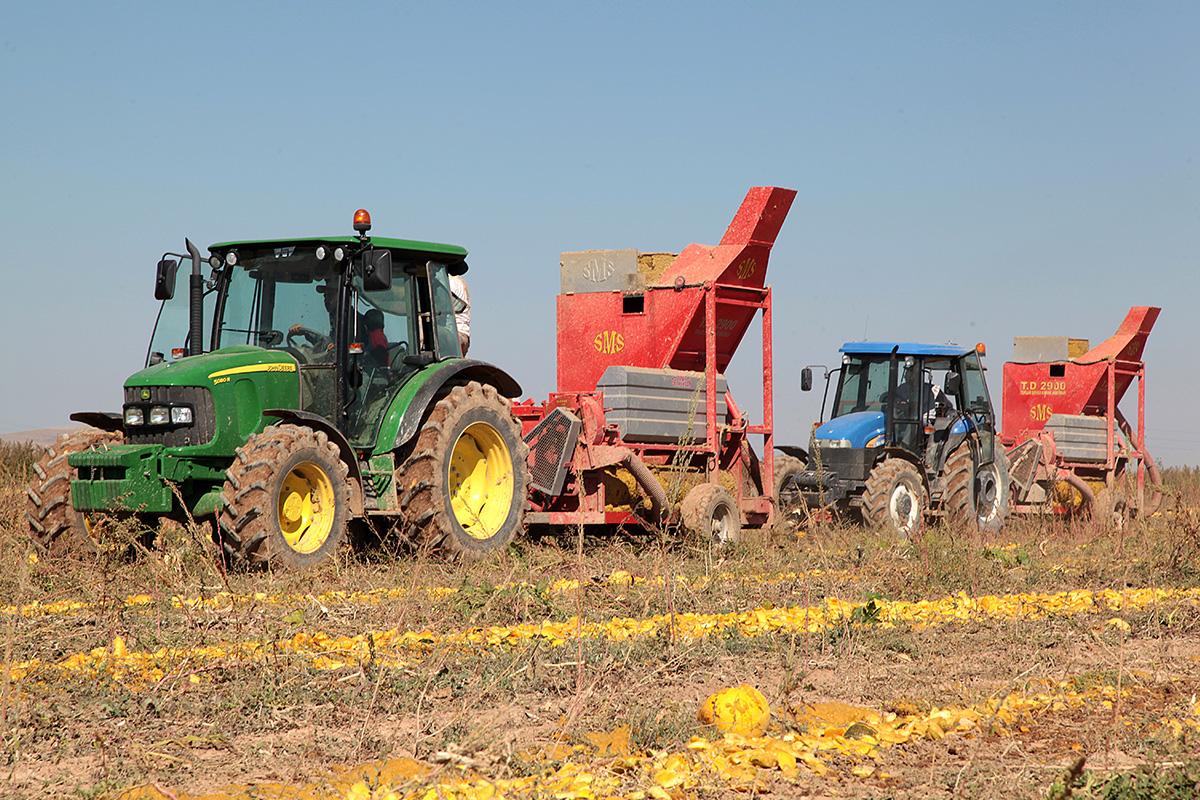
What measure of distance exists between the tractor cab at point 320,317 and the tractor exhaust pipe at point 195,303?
0.04ft

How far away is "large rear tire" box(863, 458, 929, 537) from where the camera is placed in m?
12.4

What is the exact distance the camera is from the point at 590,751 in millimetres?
3812

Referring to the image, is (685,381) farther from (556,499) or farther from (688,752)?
(688,752)

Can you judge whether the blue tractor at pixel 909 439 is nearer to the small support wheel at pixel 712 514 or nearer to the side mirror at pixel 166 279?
the small support wheel at pixel 712 514

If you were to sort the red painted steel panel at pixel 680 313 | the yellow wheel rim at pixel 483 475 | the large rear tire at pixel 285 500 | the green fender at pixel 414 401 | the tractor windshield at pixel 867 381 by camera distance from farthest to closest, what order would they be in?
the tractor windshield at pixel 867 381 < the red painted steel panel at pixel 680 313 < the yellow wheel rim at pixel 483 475 < the green fender at pixel 414 401 < the large rear tire at pixel 285 500

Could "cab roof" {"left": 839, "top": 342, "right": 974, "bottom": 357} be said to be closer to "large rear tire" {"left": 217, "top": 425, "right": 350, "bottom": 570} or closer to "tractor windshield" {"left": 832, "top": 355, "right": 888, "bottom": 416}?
"tractor windshield" {"left": 832, "top": 355, "right": 888, "bottom": 416}

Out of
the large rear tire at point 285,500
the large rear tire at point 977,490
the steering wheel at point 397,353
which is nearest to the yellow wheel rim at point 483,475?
the steering wheel at point 397,353

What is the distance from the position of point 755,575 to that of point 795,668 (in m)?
3.20

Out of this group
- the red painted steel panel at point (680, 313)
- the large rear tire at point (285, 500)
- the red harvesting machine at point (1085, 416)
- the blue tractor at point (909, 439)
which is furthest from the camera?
the red harvesting machine at point (1085, 416)

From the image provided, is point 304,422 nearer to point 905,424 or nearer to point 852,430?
point 852,430

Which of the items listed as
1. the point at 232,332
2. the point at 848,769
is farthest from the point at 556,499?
the point at 848,769

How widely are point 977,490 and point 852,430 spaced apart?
2.17 meters

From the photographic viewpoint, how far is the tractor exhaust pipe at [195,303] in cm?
859

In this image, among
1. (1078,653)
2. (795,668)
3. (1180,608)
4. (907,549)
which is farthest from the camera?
(907,549)
